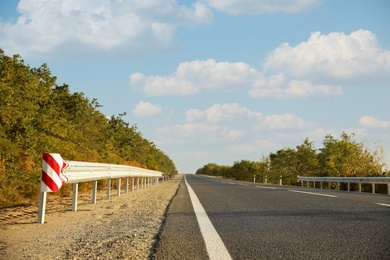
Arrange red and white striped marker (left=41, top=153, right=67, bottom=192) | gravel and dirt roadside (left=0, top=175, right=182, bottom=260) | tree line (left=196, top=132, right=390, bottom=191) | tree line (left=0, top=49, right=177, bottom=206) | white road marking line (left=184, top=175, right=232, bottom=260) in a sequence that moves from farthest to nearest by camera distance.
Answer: tree line (left=196, top=132, right=390, bottom=191) → tree line (left=0, top=49, right=177, bottom=206) → red and white striped marker (left=41, top=153, right=67, bottom=192) → gravel and dirt roadside (left=0, top=175, right=182, bottom=260) → white road marking line (left=184, top=175, right=232, bottom=260)

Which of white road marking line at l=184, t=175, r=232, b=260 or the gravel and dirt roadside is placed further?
the gravel and dirt roadside

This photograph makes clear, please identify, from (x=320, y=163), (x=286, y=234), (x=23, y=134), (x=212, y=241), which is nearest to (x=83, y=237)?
(x=212, y=241)

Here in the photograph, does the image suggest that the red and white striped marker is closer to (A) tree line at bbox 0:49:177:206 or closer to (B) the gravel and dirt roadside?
(B) the gravel and dirt roadside

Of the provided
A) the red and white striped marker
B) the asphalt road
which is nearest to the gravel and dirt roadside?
the asphalt road

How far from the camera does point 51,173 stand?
5902 millimetres

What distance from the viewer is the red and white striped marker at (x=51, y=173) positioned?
580cm

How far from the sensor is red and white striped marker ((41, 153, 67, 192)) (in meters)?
5.80

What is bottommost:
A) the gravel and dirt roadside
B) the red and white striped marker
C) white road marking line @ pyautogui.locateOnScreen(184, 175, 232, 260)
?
the gravel and dirt roadside

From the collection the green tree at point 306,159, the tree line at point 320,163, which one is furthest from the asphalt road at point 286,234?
the green tree at point 306,159

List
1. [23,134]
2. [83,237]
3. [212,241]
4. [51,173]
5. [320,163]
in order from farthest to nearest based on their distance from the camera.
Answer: [320,163], [23,134], [51,173], [83,237], [212,241]

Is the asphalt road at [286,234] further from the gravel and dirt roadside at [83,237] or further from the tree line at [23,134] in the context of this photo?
the tree line at [23,134]

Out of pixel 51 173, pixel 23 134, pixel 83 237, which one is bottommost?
pixel 83 237

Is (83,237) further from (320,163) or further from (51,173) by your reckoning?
(320,163)

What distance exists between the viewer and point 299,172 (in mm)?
59719
